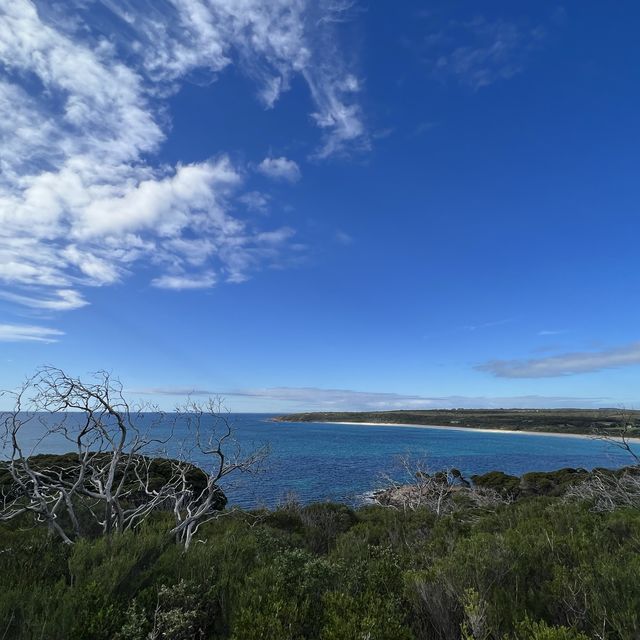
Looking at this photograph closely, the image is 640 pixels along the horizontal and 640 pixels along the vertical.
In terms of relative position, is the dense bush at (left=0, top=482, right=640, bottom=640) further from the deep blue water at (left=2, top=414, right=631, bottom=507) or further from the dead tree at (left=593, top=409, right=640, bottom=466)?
the deep blue water at (left=2, top=414, right=631, bottom=507)

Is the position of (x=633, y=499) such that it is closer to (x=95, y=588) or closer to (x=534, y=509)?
(x=534, y=509)

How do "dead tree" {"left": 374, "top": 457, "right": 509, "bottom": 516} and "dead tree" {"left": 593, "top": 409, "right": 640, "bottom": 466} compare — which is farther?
"dead tree" {"left": 374, "top": 457, "right": 509, "bottom": 516}

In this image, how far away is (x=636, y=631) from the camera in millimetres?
3514

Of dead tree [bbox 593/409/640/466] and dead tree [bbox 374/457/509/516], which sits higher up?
dead tree [bbox 593/409/640/466]

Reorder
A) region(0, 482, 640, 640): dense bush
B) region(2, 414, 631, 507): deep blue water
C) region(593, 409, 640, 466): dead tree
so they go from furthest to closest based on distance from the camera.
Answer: region(2, 414, 631, 507): deep blue water
region(593, 409, 640, 466): dead tree
region(0, 482, 640, 640): dense bush

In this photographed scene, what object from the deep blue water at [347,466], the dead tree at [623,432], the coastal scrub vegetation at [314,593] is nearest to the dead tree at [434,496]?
the deep blue water at [347,466]

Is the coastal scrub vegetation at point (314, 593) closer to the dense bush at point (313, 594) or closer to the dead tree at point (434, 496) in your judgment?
the dense bush at point (313, 594)

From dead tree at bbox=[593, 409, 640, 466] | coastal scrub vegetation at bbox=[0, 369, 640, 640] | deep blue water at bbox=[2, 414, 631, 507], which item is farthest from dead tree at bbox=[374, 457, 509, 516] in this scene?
coastal scrub vegetation at bbox=[0, 369, 640, 640]

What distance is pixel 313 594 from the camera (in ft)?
15.5

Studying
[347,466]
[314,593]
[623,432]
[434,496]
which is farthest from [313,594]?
[347,466]

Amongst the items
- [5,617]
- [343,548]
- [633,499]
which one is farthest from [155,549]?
[633,499]

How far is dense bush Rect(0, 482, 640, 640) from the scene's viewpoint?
3736 mm

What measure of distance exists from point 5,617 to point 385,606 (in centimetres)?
360

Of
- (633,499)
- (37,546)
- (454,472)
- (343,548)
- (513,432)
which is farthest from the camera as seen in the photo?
(513,432)
